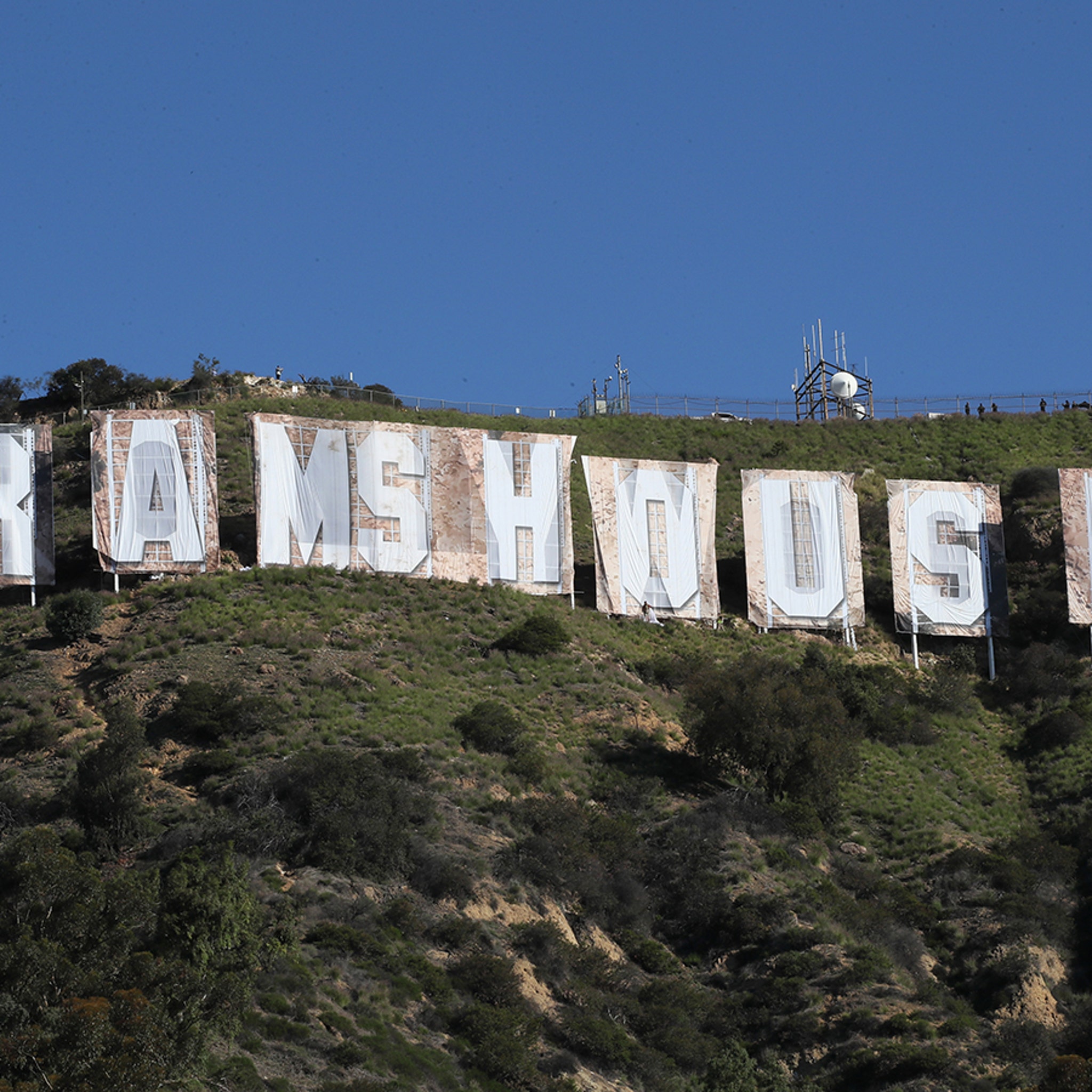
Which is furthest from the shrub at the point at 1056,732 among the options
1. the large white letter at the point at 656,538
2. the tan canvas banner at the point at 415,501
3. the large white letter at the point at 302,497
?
the large white letter at the point at 302,497

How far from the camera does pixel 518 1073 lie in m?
34.2

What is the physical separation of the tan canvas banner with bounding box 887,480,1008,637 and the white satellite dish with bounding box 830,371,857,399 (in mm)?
20193

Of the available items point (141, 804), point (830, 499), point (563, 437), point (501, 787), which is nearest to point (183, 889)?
point (141, 804)

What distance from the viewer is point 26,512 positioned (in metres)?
55.9

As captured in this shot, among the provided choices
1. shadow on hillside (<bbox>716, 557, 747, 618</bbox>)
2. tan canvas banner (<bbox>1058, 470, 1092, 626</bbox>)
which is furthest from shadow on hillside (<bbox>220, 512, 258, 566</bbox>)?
tan canvas banner (<bbox>1058, 470, 1092, 626</bbox>)

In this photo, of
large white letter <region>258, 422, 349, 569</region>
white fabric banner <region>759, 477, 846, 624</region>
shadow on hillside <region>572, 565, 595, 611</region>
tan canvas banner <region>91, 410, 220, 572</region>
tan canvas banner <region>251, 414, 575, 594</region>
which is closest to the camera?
tan canvas banner <region>91, 410, 220, 572</region>

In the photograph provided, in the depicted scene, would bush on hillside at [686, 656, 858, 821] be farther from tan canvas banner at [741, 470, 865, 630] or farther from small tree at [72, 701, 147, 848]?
small tree at [72, 701, 147, 848]

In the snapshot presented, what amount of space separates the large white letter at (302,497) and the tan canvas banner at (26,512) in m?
6.75

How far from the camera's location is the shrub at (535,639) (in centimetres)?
5506

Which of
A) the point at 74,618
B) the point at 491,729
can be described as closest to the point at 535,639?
the point at 491,729

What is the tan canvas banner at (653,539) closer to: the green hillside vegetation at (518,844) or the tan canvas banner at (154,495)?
the green hillside vegetation at (518,844)

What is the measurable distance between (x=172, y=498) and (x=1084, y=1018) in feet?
104

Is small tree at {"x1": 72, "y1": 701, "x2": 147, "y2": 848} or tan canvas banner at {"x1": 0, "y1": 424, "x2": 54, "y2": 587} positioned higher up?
tan canvas banner at {"x1": 0, "y1": 424, "x2": 54, "y2": 587}

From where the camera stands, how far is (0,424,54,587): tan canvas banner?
5566 centimetres
